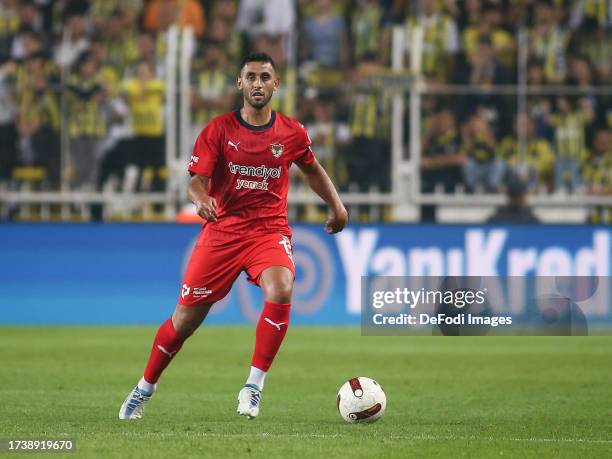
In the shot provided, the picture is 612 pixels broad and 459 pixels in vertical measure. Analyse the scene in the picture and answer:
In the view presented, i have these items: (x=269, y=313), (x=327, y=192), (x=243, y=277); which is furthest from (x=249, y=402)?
(x=243, y=277)

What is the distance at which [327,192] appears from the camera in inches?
299

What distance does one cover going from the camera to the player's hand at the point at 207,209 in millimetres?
6755

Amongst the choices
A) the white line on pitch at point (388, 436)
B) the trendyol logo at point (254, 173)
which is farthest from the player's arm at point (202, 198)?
the white line on pitch at point (388, 436)

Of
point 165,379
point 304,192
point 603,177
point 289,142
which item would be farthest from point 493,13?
point 289,142

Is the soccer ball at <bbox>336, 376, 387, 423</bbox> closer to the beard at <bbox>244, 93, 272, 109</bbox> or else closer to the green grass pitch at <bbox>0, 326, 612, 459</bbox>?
the green grass pitch at <bbox>0, 326, 612, 459</bbox>

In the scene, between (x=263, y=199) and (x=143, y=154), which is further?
(x=143, y=154)

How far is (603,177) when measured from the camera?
1555cm

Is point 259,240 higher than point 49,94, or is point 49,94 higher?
point 49,94

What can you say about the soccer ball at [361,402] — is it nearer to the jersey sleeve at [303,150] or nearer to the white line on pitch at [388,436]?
the white line on pitch at [388,436]

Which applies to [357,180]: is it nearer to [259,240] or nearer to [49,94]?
[49,94]

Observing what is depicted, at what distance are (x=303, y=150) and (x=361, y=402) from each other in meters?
1.55

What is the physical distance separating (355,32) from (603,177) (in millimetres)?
4015

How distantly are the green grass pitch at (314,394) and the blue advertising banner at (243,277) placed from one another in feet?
1.37

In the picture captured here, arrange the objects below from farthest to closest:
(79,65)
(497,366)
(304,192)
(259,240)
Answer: (79,65) < (304,192) < (497,366) < (259,240)
